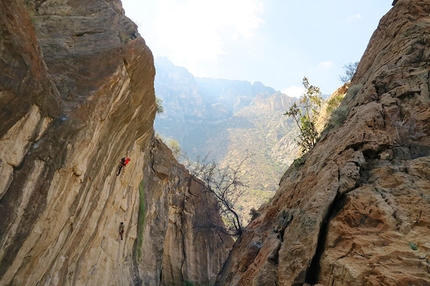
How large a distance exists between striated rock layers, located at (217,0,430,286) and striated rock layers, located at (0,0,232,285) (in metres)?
5.35

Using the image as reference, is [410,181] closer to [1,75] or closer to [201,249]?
[1,75]

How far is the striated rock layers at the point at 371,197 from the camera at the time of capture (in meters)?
4.81

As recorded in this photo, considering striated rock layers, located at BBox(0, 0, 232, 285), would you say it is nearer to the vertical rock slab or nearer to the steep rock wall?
the vertical rock slab

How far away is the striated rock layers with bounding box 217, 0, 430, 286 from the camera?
4.81 m

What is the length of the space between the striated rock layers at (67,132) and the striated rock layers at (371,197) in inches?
211

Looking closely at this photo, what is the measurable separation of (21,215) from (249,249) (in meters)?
6.74

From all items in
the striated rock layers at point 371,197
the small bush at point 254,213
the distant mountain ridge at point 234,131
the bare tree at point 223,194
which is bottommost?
the striated rock layers at point 371,197

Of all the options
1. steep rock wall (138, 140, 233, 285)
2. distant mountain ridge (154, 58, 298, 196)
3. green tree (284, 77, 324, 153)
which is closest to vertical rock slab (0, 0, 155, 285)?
steep rock wall (138, 140, 233, 285)

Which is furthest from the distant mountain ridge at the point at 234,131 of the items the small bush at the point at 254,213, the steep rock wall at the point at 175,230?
the small bush at the point at 254,213

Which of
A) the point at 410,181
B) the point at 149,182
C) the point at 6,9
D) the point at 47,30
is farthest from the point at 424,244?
the point at 149,182

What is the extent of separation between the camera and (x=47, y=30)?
→ 7.59m

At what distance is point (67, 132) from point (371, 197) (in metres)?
6.89

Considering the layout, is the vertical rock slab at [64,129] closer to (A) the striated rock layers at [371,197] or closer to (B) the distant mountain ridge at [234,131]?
(A) the striated rock layers at [371,197]

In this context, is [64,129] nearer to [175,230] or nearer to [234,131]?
[175,230]
